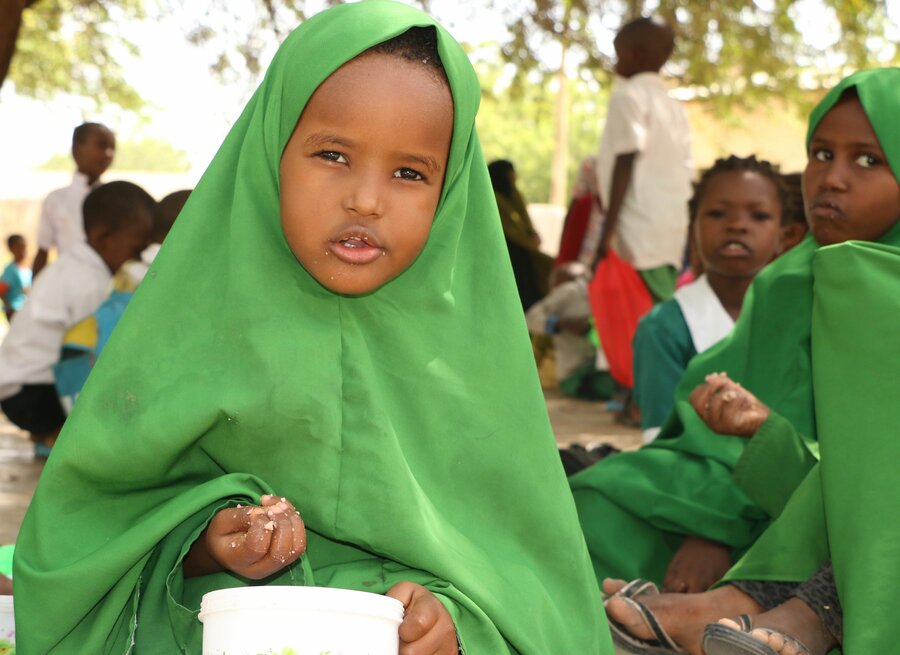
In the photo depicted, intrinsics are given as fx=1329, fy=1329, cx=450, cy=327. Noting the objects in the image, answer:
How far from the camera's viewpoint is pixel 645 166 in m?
7.91

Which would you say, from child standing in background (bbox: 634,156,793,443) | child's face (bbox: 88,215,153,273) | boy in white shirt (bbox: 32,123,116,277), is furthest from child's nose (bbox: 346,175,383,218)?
boy in white shirt (bbox: 32,123,116,277)

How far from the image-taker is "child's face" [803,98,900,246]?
142 inches

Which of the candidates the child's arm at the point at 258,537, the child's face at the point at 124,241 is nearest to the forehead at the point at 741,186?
the child's face at the point at 124,241

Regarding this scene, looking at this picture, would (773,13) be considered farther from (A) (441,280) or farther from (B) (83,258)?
(A) (441,280)

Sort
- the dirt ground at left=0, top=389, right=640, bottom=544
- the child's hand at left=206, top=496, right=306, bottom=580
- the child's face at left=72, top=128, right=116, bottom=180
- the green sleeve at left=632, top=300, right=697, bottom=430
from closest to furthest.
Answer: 1. the child's hand at left=206, top=496, right=306, bottom=580
2. the green sleeve at left=632, top=300, right=697, bottom=430
3. the dirt ground at left=0, top=389, right=640, bottom=544
4. the child's face at left=72, top=128, right=116, bottom=180

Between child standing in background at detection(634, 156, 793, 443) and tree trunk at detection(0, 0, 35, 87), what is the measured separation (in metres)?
2.72

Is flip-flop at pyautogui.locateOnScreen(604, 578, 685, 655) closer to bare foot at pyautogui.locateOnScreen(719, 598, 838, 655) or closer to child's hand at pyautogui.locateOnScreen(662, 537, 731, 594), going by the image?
bare foot at pyautogui.locateOnScreen(719, 598, 838, 655)

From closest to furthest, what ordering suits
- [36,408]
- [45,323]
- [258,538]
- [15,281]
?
1. [258,538]
2. [45,323]
3. [36,408]
4. [15,281]

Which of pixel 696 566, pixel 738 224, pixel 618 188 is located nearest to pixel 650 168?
pixel 618 188

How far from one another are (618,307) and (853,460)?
526 cm

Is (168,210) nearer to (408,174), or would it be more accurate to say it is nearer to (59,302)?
(59,302)

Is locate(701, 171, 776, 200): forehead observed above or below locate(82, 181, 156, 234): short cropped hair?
above

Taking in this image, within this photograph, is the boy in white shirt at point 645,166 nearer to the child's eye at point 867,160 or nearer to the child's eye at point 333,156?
the child's eye at point 867,160

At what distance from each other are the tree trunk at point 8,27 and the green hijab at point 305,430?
120 inches
